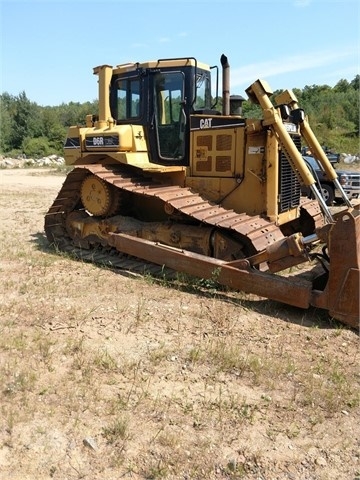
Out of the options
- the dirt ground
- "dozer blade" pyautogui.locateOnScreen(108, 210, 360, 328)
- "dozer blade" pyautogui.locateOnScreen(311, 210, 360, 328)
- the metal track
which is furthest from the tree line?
the dirt ground

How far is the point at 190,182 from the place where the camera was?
274 inches

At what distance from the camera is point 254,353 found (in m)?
4.13

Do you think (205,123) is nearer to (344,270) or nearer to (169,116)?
(169,116)

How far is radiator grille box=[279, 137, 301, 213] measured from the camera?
21.0 ft

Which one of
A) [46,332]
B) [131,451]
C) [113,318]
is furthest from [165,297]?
[131,451]

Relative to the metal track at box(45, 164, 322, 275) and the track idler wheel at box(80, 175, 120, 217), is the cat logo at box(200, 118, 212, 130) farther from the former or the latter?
the track idler wheel at box(80, 175, 120, 217)

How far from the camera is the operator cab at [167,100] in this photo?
6.87 m

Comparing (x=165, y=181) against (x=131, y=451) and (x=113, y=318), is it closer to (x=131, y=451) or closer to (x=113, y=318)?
(x=113, y=318)

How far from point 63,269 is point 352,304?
12.5ft

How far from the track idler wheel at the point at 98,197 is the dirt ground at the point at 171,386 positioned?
157 cm

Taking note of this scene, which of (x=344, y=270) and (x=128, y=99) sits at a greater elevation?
(x=128, y=99)

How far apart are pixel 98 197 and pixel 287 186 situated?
110 inches

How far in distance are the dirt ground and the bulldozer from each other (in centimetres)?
62

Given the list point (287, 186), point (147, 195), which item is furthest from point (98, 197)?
point (287, 186)
